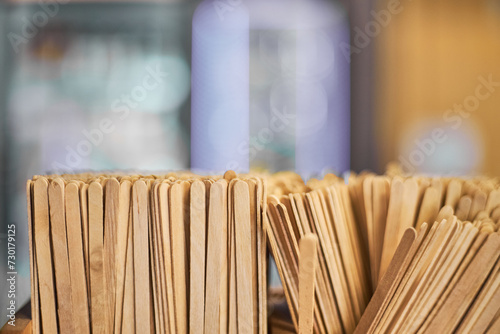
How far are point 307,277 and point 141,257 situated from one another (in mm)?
263

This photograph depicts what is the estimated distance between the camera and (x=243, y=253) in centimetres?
64

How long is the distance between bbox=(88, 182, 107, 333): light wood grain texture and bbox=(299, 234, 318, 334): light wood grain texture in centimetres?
31

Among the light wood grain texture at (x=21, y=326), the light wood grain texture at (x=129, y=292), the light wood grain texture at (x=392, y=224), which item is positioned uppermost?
the light wood grain texture at (x=392, y=224)

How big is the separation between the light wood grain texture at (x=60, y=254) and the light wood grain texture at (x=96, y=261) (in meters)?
0.04

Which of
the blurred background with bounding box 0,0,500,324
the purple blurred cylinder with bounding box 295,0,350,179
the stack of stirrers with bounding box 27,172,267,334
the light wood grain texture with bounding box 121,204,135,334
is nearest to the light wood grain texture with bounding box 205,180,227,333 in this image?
the stack of stirrers with bounding box 27,172,267,334

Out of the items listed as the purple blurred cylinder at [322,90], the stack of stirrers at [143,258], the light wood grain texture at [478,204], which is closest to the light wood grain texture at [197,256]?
the stack of stirrers at [143,258]

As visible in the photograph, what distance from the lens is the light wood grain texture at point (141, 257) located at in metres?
0.63

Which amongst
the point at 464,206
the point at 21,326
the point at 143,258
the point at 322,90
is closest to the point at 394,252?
the point at 464,206

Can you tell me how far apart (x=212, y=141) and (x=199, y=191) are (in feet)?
6.26

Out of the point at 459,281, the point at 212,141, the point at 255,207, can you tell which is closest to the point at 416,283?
the point at 459,281

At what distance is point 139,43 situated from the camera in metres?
2.63

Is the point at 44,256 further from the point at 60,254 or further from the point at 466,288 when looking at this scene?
the point at 466,288

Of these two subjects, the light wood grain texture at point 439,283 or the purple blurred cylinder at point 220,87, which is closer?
the light wood grain texture at point 439,283

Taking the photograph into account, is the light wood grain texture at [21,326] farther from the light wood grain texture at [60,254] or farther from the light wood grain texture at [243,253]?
the light wood grain texture at [243,253]
